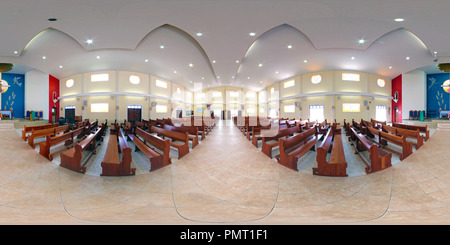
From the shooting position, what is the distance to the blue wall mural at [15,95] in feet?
27.8

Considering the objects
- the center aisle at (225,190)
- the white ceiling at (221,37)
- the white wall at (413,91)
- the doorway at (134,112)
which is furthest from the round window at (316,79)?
the doorway at (134,112)

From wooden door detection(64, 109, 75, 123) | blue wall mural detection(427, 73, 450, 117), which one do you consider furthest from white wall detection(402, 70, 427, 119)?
wooden door detection(64, 109, 75, 123)

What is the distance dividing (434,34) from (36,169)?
8.40 metres

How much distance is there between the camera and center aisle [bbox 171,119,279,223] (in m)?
0.81

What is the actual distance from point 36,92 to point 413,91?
19.2 metres

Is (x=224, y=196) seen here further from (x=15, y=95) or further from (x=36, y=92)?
(x=15, y=95)

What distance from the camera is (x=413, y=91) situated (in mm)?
6645

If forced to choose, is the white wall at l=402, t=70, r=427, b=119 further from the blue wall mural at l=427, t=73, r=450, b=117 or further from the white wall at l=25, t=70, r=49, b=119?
the white wall at l=25, t=70, r=49, b=119

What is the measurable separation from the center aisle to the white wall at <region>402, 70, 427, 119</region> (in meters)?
8.32

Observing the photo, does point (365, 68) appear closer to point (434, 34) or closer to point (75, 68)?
point (434, 34)

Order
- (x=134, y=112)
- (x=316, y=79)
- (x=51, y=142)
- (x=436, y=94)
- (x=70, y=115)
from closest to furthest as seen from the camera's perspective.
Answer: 1. (x=51, y=142)
2. (x=70, y=115)
3. (x=436, y=94)
4. (x=316, y=79)
5. (x=134, y=112)

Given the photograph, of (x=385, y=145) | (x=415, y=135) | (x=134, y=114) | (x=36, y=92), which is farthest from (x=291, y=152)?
(x=36, y=92)

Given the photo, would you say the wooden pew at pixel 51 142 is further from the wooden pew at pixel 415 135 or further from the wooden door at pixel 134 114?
the wooden door at pixel 134 114

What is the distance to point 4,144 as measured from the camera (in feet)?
6.04
